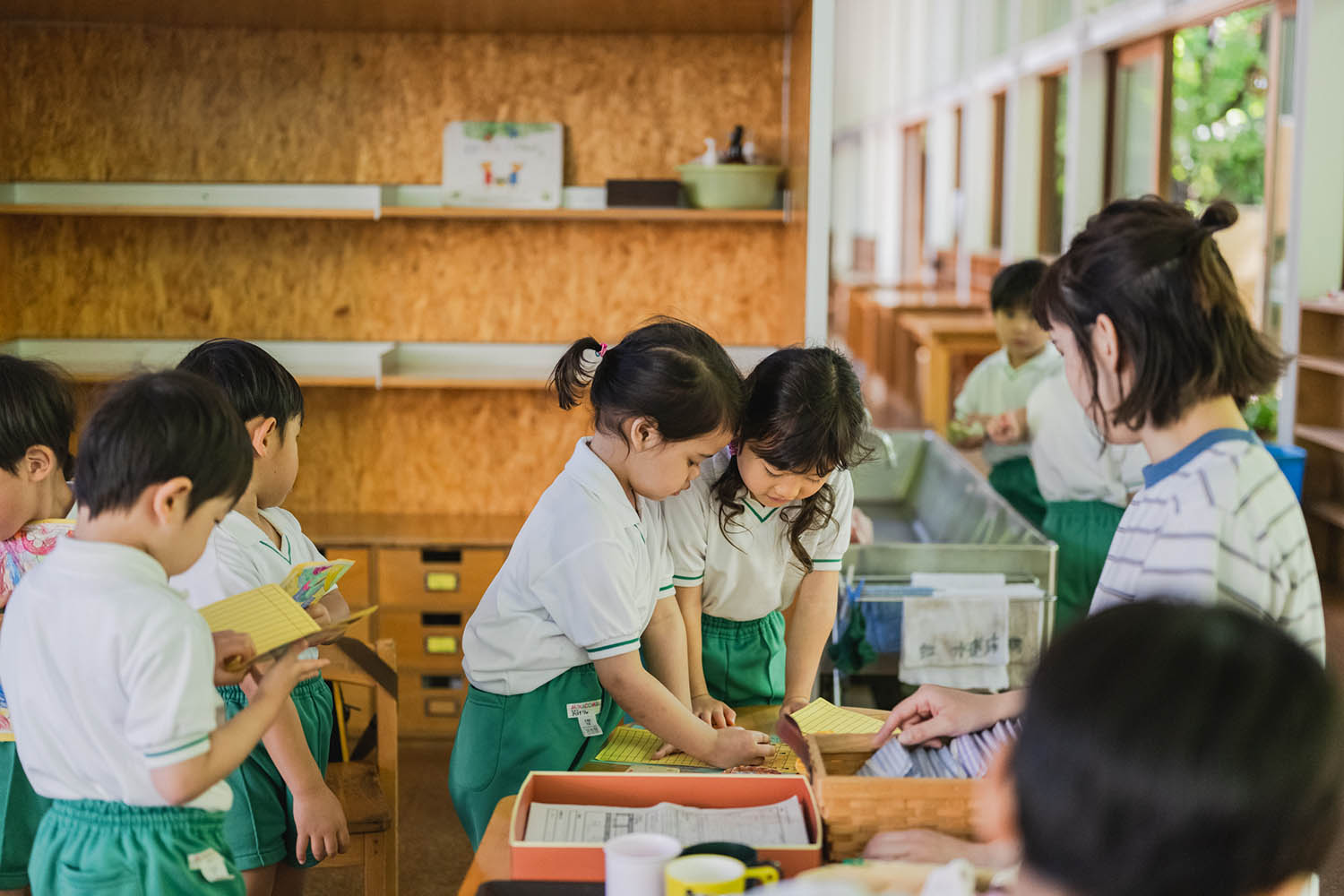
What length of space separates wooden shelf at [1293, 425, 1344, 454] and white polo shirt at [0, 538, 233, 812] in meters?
4.99

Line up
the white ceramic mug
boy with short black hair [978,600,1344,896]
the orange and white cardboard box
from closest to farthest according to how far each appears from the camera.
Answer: boy with short black hair [978,600,1344,896] < the white ceramic mug < the orange and white cardboard box

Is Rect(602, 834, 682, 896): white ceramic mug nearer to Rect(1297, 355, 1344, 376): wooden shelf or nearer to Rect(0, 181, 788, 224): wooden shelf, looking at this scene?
Rect(0, 181, 788, 224): wooden shelf

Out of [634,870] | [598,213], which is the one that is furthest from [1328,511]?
[634,870]

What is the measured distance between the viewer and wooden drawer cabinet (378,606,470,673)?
364 cm

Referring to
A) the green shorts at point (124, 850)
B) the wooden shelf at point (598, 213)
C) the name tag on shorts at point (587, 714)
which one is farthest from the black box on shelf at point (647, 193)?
the green shorts at point (124, 850)

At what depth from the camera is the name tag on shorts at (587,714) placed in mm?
1863

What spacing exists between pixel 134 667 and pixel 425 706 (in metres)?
2.47

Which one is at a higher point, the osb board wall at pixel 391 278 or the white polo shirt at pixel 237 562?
the osb board wall at pixel 391 278

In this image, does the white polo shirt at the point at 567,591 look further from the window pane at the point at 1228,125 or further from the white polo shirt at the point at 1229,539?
the window pane at the point at 1228,125

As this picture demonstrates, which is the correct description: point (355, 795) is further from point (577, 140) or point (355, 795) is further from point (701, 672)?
point (577, 140)

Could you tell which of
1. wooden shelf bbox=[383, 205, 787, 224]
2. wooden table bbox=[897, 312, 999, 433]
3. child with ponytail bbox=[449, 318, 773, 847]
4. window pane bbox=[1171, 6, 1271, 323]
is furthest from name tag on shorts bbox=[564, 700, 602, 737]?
wooden table bbox=[897, 312, 999, 433]

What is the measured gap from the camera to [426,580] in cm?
363

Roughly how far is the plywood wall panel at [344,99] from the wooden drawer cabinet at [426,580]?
1141 mm

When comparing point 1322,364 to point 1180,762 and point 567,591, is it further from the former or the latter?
point 1180,762
